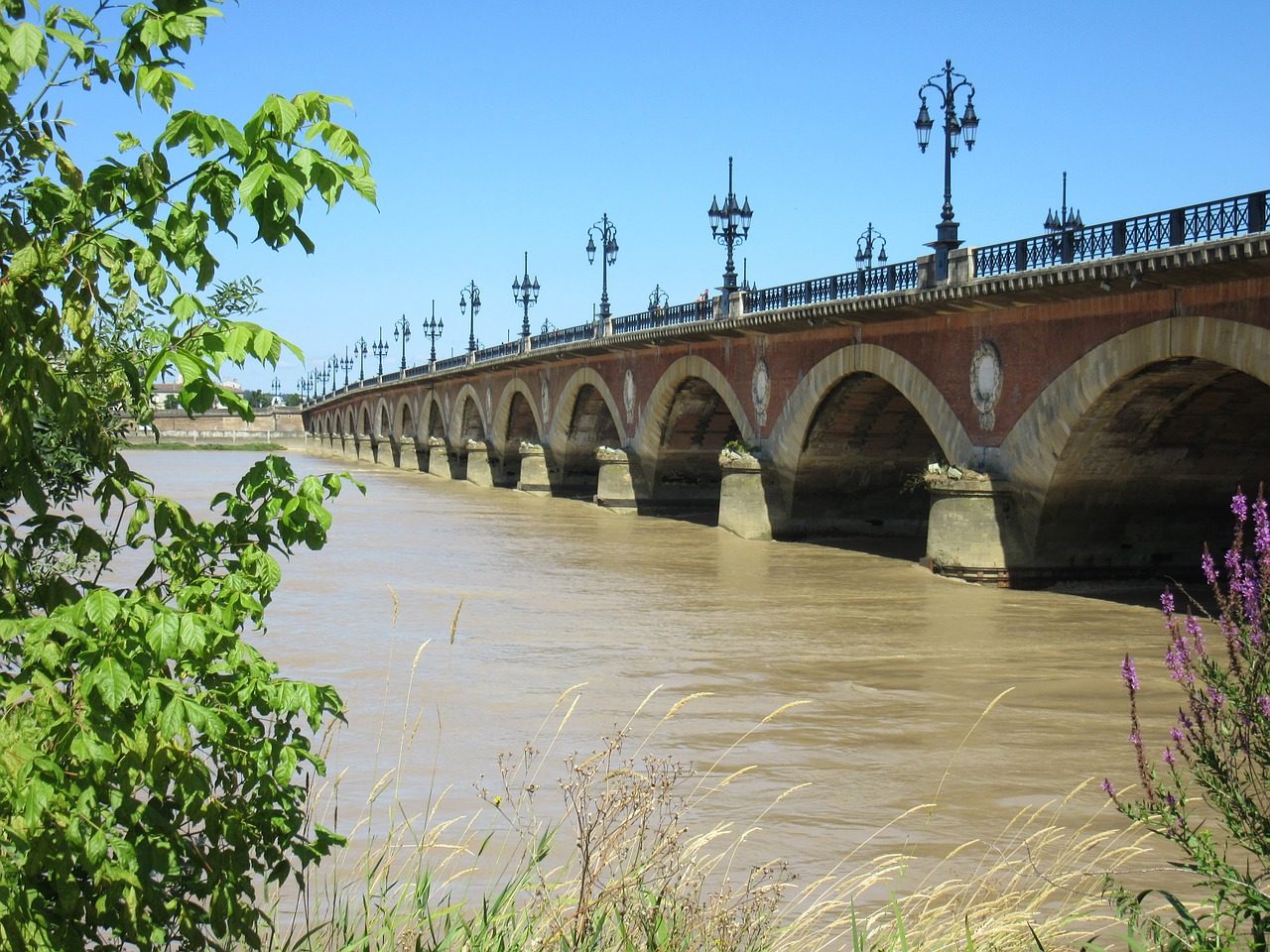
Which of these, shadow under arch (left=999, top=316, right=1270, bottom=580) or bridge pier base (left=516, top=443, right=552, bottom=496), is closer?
shadow under arch (left=999, top=316, right=1270, bottom=580)

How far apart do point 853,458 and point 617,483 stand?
33.8 feet

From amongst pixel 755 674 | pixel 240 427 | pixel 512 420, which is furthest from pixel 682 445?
pixel 240 427

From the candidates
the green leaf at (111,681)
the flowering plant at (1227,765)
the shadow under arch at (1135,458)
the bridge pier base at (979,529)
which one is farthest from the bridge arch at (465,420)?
the green leaf at (111,681)

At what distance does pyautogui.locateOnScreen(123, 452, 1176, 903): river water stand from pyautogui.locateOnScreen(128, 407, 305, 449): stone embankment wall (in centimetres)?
10044

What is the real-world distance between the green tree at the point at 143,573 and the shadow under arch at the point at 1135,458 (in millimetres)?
14767

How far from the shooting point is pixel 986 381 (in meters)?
20.3

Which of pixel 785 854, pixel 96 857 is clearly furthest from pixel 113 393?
pixel 785 854

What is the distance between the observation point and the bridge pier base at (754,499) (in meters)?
27.8

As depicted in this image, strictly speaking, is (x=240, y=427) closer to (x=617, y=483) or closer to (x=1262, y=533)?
(x=617, y=483)

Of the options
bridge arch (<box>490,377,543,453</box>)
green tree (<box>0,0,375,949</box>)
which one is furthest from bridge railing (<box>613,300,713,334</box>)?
green tree (<box>0,0,375,949</box>)

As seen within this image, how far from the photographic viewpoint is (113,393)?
3.90 meters

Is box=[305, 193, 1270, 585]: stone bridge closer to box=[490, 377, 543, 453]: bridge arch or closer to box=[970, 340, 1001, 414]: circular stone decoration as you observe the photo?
box=[970, 340, 1001, 414]: circular stone decoration

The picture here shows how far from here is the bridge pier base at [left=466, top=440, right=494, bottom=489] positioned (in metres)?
52.3

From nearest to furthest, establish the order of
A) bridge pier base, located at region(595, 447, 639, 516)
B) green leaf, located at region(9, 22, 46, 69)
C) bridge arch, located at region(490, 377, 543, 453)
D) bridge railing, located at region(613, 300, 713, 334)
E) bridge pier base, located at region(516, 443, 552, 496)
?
green leaf, located at region(9, 22, 46, 69) < bridge railing, located at region(613, 300, 713, 334) < bridge pier base, located at region(595, 447, 639, 516) < bridge pier base, located at region(516, 443, 552, 496) < bridge arch, located at region(490, 377, 543, 453)
